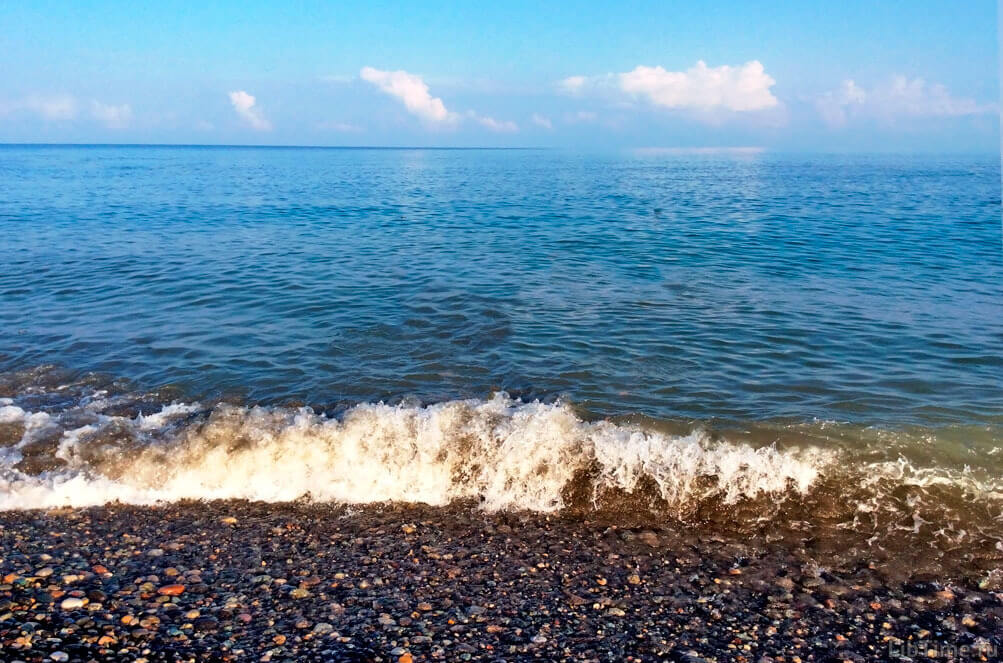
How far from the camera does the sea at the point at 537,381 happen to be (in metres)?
7.96

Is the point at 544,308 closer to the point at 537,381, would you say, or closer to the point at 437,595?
the point at 537,381

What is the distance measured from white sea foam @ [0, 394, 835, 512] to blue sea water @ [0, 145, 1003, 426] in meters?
1.16

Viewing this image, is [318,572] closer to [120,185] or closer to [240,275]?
[240,275]

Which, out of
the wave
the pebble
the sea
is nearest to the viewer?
the pebble

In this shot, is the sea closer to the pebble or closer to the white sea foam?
the white sea foam

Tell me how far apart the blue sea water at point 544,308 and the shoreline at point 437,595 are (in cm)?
348

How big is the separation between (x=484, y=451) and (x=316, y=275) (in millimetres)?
13109

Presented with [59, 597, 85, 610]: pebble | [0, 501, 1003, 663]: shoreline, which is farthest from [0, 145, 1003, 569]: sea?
[59, 597, 85, 610]: pebble

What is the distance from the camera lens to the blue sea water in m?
11.0

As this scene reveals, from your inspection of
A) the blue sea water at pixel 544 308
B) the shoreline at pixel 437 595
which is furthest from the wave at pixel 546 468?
the blue sea water at pixel 544 308

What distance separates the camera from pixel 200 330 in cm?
1435

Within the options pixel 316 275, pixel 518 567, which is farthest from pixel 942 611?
pixel 316 275

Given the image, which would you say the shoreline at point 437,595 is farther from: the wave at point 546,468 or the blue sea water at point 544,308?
the blue sea water at point 544,308

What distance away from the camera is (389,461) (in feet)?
28.5
